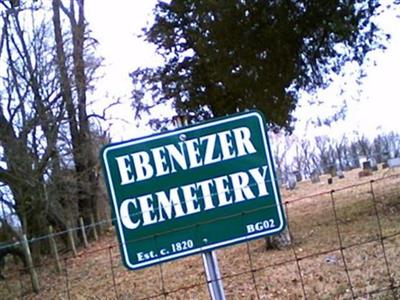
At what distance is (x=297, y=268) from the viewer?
24.1ft

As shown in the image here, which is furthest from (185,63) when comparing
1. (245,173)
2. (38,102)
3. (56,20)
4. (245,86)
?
(245,173)

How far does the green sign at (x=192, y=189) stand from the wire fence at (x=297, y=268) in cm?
65

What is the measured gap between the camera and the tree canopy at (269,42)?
1127 cm

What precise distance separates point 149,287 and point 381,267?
3.73 m

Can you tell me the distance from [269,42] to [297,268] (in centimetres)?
549

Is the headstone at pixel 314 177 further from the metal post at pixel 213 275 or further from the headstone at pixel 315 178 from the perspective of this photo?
the metal post at pixel 213 275

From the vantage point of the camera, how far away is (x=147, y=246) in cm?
299

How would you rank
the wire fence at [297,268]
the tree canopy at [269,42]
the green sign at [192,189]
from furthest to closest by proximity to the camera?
1. the tree canopy at [269,42]
2. the wire fence at [297,268]
3. the green sign at [192,189]

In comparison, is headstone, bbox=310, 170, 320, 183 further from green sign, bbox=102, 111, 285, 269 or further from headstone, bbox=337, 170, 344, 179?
green sign, bbox=102, 111, 285, 269

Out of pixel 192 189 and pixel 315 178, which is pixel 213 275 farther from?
pixel 315 178

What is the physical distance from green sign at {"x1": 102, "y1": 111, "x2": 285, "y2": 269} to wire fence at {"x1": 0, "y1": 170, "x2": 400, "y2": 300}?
652 mm

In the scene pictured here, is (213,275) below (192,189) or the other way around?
below

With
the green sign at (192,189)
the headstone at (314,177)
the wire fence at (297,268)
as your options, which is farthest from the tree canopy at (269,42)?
the headstone at (314,177)

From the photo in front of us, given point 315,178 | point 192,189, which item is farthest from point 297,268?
point 315,178
